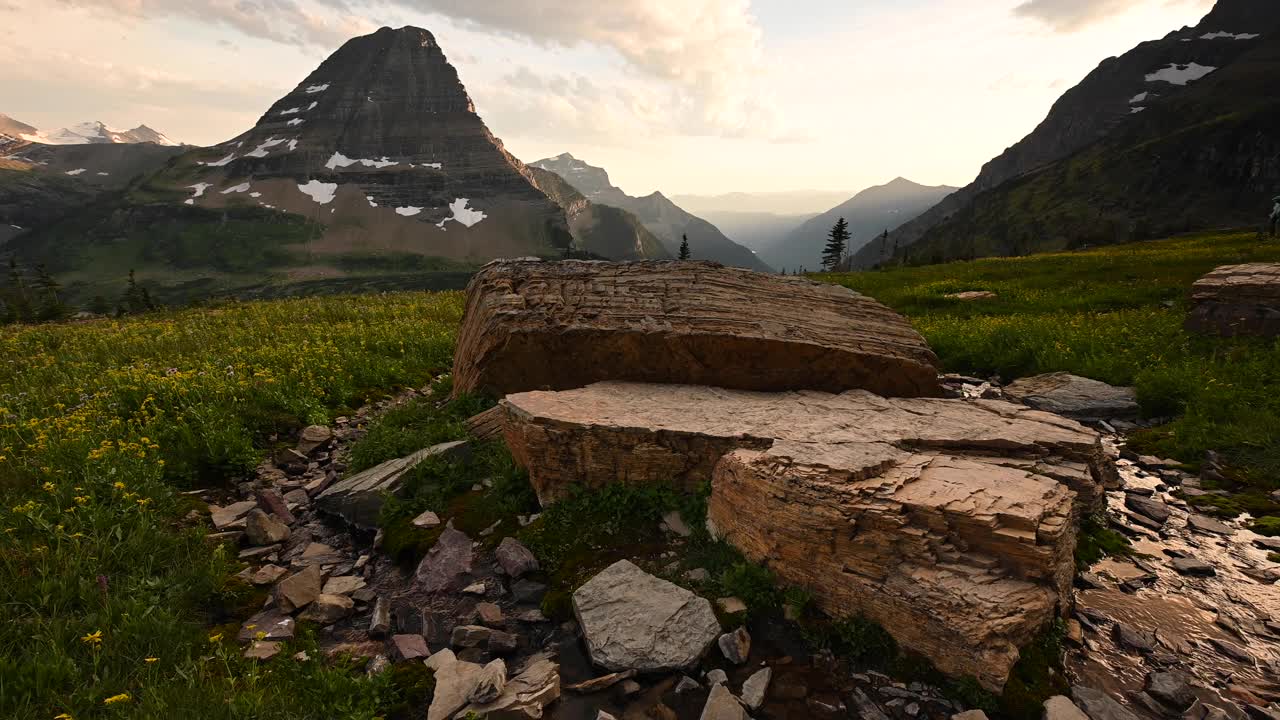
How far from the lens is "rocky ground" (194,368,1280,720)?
5.27 meters

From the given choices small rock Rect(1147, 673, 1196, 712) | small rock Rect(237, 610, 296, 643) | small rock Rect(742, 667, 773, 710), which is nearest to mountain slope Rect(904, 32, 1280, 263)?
small rock Rect(1147, 673, 1196, 712)

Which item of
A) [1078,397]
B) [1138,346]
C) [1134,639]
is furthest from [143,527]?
[1138,346]

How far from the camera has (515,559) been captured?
7.39 m

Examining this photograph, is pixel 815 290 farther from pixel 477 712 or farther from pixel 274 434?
pixel 274 434

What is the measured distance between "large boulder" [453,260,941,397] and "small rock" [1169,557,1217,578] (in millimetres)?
5047

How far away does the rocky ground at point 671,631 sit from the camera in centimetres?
527

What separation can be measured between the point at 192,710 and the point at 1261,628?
1126cm

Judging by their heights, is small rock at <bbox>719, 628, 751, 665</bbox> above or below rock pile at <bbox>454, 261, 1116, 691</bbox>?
below

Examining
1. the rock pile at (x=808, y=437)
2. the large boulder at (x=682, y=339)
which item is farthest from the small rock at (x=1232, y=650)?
the large boulder at (x=682, y=339)

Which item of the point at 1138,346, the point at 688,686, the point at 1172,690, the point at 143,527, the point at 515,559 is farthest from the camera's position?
the point at 1138,346

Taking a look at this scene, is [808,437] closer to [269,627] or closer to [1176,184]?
[269,627]

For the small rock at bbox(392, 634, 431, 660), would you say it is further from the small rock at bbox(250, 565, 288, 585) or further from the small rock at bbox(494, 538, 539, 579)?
the small rock at bbox(250, 565, 288, 585)

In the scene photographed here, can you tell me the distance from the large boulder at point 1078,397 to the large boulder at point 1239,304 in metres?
5.08

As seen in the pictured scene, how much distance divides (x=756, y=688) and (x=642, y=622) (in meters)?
1.41
